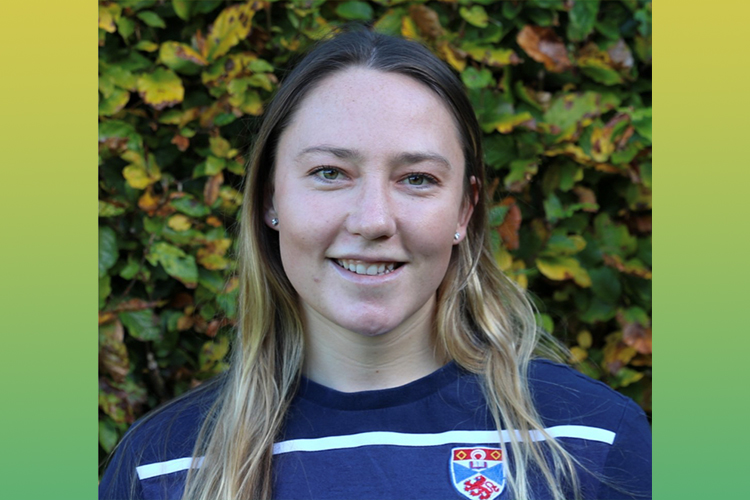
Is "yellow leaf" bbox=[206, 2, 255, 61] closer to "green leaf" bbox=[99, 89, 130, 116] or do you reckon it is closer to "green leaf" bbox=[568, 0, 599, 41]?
"green leaf" bbox=[99, 89, 130, 116]

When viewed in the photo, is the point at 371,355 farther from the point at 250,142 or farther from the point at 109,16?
the point at 109,16

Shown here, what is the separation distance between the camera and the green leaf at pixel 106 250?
247cm

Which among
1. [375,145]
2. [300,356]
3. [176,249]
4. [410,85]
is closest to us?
[375,145]

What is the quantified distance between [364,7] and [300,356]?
135cm

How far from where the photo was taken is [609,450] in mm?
1834

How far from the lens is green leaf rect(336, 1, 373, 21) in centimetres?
258

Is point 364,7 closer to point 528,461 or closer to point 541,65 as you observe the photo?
point 541,65

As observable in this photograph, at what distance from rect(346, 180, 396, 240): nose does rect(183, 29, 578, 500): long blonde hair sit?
1.19 ft

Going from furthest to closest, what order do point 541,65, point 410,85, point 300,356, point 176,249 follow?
point 541,65 → point 176,249 → point 300,356 → point 410,85

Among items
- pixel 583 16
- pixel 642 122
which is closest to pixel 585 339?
pixel 642 122

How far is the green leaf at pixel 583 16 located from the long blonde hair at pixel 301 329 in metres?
0.85

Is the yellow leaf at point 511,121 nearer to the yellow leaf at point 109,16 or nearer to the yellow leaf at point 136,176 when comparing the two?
the yellow leaf at point 136,176

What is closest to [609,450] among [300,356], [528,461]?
[528,461]

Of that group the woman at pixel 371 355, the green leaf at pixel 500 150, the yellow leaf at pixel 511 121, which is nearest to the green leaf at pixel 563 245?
the green leaf at pixel 500 150
